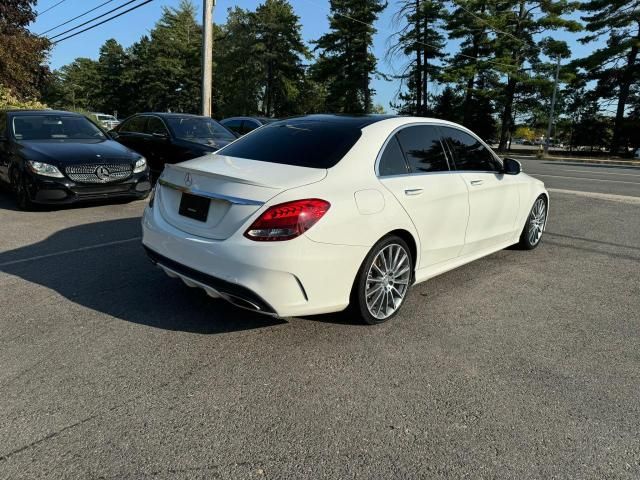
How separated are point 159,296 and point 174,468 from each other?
6.78 feet

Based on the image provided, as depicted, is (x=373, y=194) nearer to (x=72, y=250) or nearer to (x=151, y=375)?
(x=151, y=375)

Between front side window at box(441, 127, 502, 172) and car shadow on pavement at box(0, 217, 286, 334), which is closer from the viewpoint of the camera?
car shadow on pavement at box(0, 217, 286, 334)

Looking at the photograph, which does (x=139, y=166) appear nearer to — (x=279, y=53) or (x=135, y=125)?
(x=135, y=125)

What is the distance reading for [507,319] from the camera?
3912 mm

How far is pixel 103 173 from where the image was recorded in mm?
7137

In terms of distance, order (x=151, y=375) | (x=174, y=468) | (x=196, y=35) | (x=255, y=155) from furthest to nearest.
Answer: (x=196, y=35) → (x=255, y=155) → (x=151, y=375) → (x=174, y=468)

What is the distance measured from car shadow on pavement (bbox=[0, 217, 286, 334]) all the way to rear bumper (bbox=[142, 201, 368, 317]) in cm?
46

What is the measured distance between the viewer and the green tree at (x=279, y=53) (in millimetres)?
52000

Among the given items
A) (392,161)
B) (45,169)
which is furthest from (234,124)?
(392,161)

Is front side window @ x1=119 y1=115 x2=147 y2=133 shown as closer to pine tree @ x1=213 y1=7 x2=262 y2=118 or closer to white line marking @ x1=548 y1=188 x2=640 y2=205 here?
white line marking @ x1=548 y1=188 x2=640 y2=205

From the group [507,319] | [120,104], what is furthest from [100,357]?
[120,104]

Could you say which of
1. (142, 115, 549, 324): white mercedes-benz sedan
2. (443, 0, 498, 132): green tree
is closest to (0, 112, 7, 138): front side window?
(142, 115, 549, 324): white mercedes-benz sedan

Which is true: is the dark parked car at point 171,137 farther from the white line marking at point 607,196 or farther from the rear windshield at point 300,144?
the white line marking at point 607,196

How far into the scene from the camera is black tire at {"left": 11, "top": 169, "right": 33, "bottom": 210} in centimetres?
695
